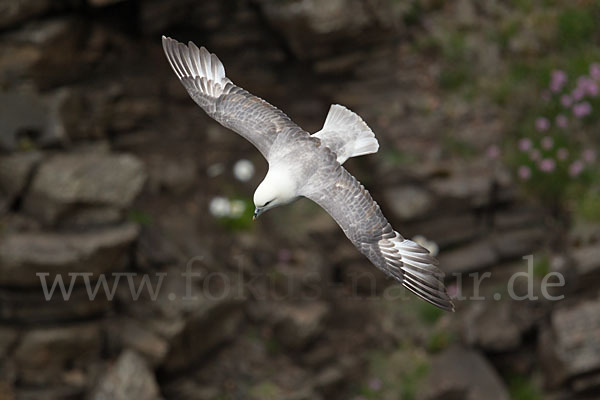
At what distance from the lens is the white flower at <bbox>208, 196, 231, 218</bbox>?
8617 mm

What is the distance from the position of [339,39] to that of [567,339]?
355 centimetres

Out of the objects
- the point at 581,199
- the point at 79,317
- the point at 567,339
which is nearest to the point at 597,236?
the point at 581,199

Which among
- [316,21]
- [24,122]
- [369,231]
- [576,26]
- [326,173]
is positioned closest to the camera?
[369,231]

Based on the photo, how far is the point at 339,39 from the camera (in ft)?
28.0

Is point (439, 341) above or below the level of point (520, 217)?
below

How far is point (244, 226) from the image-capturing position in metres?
8.66

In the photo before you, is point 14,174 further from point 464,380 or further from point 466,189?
point 464,380

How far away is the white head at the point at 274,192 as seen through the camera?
5.08 metres

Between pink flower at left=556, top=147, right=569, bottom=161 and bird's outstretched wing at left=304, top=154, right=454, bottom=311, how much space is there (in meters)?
3.70

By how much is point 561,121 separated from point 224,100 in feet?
13.1

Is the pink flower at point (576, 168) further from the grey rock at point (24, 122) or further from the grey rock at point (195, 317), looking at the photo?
the grey rock at point (24, 122)

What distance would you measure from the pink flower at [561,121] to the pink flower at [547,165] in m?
0.38

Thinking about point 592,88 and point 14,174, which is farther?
point 592,88

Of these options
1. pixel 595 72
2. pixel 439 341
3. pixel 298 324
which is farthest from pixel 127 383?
pixel 595 72
